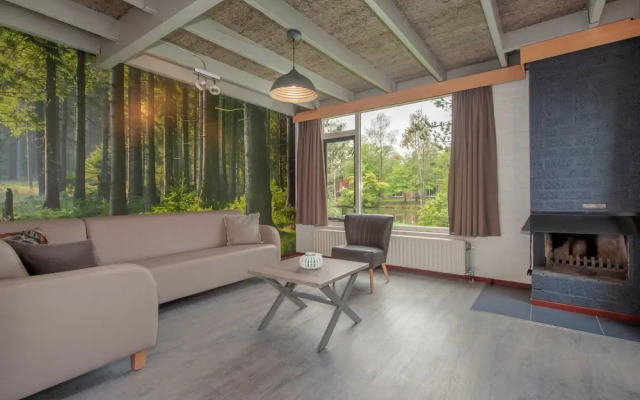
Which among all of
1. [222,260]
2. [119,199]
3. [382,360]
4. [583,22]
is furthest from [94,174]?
[583,22]

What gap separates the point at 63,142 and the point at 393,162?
4.14m

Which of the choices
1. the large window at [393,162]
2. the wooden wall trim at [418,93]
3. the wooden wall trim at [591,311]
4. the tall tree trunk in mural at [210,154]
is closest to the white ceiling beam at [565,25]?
the wooden wall trim at [418,93]

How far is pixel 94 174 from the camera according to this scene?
130 inches

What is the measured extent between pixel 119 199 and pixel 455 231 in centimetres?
413

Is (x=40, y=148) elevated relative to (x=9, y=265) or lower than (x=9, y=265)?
elevated

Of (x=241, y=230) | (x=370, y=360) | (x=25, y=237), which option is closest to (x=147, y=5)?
(x=25, y=237)

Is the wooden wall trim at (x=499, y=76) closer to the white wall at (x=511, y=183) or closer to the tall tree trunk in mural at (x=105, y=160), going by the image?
the white wall at (x=511, y=183)

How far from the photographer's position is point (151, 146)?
12.4ft

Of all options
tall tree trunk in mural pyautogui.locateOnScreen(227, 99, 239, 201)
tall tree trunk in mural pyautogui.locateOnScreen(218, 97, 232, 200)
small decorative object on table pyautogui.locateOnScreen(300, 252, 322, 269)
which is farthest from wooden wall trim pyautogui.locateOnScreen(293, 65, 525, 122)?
small decorative object on table pyautogui.locateOnScreen(300, 252, 322, 269)

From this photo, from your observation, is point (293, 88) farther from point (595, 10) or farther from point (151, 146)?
point (595, 10)

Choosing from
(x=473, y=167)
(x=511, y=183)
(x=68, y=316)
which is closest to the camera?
(x=68, y=316)

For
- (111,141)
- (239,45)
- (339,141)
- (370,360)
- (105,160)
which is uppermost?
(239,45)

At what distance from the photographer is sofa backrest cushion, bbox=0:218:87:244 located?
8.23 ft

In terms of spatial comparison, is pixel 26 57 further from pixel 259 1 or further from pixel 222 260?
pixel 222 260
